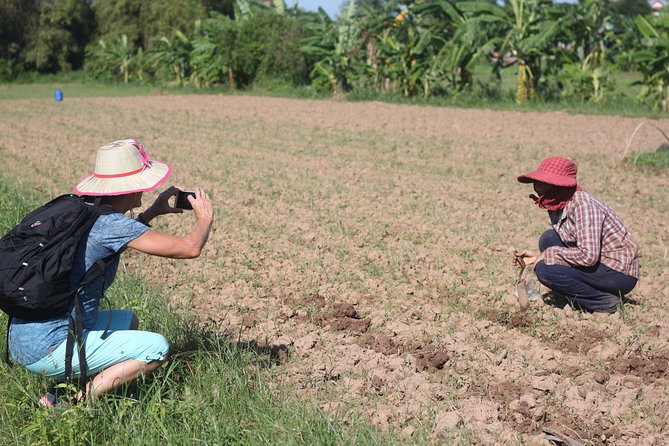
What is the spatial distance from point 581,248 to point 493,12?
1655 cm

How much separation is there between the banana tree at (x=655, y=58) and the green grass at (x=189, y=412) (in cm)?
1628

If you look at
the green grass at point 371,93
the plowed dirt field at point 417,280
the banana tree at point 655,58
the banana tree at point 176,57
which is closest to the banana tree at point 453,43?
the green grass at point 371,93

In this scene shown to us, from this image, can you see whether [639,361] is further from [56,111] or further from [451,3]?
[56,111]

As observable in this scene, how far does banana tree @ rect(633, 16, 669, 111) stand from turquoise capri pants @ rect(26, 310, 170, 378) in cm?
1684

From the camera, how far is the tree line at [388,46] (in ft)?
66.5

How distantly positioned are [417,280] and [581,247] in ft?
4.76

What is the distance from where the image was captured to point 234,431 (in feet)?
12.4

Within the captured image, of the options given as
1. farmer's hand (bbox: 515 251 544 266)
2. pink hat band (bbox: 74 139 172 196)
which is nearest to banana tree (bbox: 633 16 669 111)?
farmer's hand (bbox: 515 251 544 266)

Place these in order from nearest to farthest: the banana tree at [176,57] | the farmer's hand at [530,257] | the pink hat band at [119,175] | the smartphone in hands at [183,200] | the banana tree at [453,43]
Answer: the pink hat band at [119,175], the smartphone in hands at [183,200], the farmer's hand at [530,257], the banana tree at [453,43], the banana tree at [176,57]

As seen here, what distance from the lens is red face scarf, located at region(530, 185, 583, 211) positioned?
5438mm

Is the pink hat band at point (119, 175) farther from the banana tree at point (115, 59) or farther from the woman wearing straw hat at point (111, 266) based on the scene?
the banana tree at point (115, 59)

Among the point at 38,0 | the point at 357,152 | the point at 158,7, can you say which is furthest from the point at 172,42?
the point at 357,152

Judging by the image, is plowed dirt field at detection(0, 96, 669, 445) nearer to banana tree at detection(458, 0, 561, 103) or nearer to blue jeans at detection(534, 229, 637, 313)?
blue jeans at detection(534, 229, 637, 313)

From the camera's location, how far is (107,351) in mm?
3857
